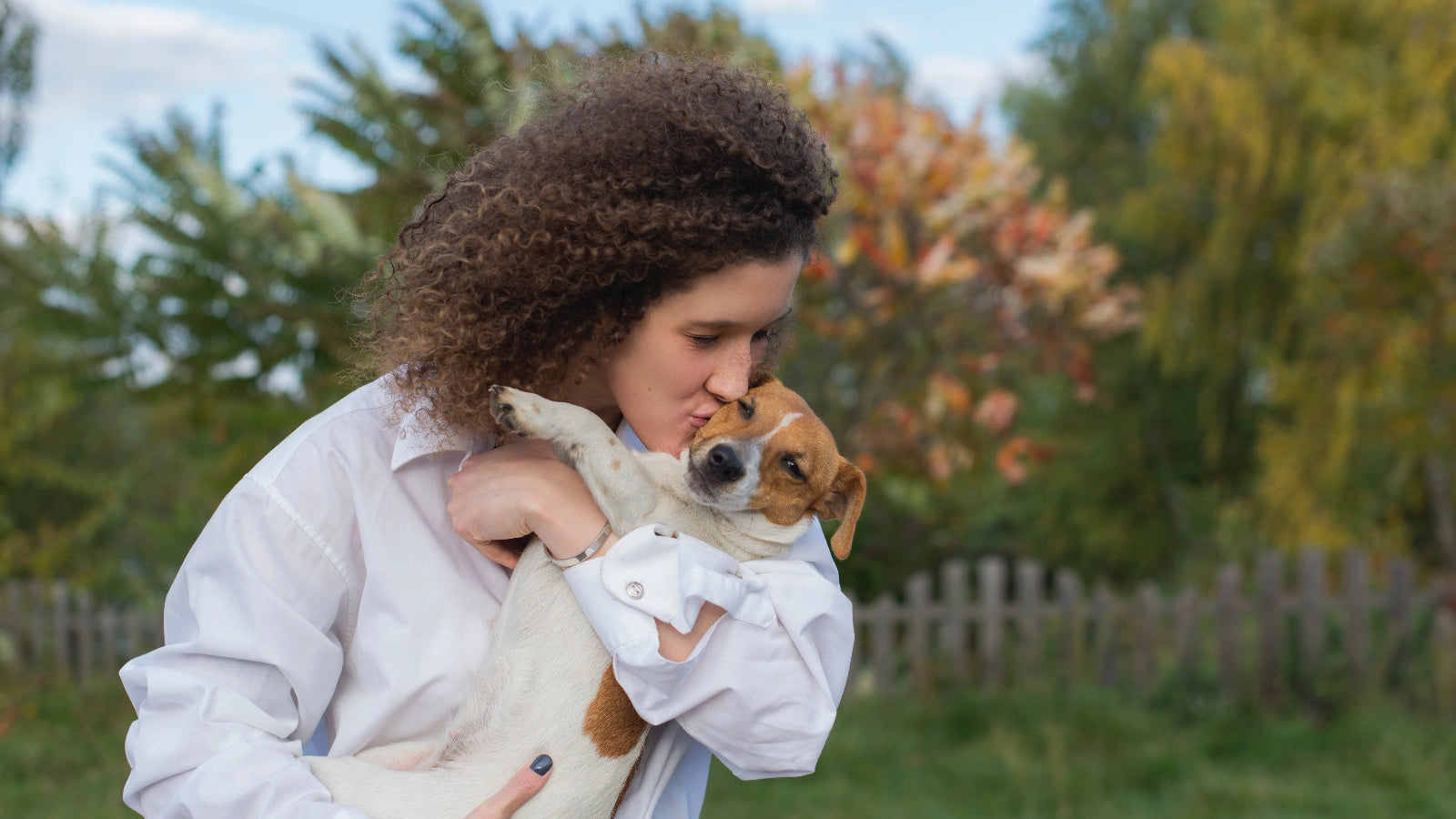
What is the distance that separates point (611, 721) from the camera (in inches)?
73.0

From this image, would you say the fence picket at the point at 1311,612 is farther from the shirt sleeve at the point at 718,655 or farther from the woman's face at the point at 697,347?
the shirt sleeve at the point at 718,655

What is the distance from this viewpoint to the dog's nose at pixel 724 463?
2.19 metres

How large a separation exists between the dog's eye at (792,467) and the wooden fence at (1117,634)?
596 cm

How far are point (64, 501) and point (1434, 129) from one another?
13.0m

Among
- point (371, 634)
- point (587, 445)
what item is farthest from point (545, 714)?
point (587, 445)

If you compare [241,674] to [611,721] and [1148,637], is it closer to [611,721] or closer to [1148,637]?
[611,721]

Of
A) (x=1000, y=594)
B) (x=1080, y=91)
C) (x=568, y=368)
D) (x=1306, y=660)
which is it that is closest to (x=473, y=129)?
(x=568, y=368)

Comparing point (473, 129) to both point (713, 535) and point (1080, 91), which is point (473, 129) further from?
point (1080, 91)

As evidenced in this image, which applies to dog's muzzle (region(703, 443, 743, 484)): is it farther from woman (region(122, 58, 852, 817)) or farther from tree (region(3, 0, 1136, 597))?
tree (region(3, 0, 1136, 597))

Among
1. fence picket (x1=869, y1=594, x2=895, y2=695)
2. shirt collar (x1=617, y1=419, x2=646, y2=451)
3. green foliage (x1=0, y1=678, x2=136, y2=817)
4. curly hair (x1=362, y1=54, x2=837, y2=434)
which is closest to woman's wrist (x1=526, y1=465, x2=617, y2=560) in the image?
curly hair (x1=362, y1=54, x2=837, y2=434)

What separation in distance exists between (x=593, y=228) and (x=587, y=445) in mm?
404

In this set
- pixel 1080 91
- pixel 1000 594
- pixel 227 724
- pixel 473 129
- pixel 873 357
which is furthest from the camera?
pixel 1080 91

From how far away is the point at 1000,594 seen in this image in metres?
8.31

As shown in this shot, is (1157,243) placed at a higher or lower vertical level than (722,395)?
lower
